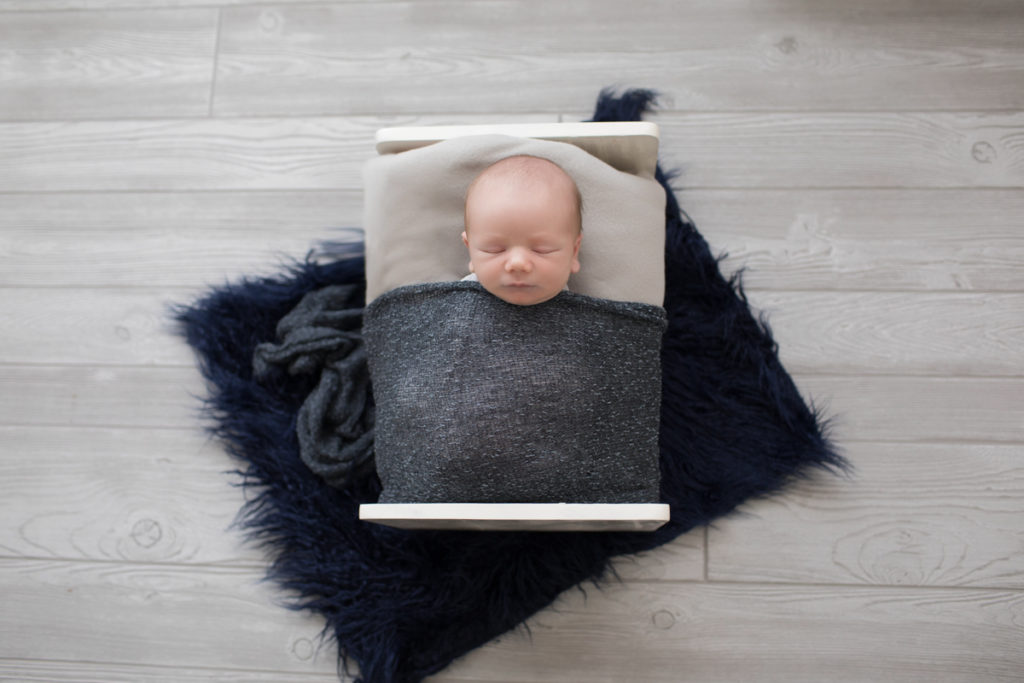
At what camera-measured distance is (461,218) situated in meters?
1.00

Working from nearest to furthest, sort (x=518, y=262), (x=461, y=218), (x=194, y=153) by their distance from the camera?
(x=518, y=262), (x=461, y=218), (x=194, y=153)

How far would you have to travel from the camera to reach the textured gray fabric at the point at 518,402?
2.96 ft

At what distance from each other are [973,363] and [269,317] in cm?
106

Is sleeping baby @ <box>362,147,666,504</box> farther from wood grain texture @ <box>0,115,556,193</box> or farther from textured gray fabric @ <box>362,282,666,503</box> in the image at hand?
wood grain texture @ <box>0,115,556,193</box>

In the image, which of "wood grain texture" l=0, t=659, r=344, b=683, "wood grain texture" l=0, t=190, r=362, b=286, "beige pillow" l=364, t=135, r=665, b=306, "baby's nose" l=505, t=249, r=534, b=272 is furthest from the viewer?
"wood grain texture" l=0, t=190, r=362, b=286

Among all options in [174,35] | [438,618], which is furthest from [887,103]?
[174,35]

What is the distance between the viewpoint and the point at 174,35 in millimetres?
1252

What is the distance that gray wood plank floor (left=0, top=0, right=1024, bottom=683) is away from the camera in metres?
1.06

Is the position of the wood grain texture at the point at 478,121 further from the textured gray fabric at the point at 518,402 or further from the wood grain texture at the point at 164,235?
the textured gray fabric at the point at 518,402

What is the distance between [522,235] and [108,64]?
35.0 inches

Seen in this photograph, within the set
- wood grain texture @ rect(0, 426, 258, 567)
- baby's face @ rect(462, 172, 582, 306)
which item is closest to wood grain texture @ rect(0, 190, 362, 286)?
wood grain texture @ rect(0, 426, 258, 567)

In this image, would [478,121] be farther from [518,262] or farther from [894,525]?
[894,525]

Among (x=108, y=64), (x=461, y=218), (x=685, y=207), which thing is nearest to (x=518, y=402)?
(x=461, y=218)

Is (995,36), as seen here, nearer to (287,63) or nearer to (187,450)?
(287,63)
